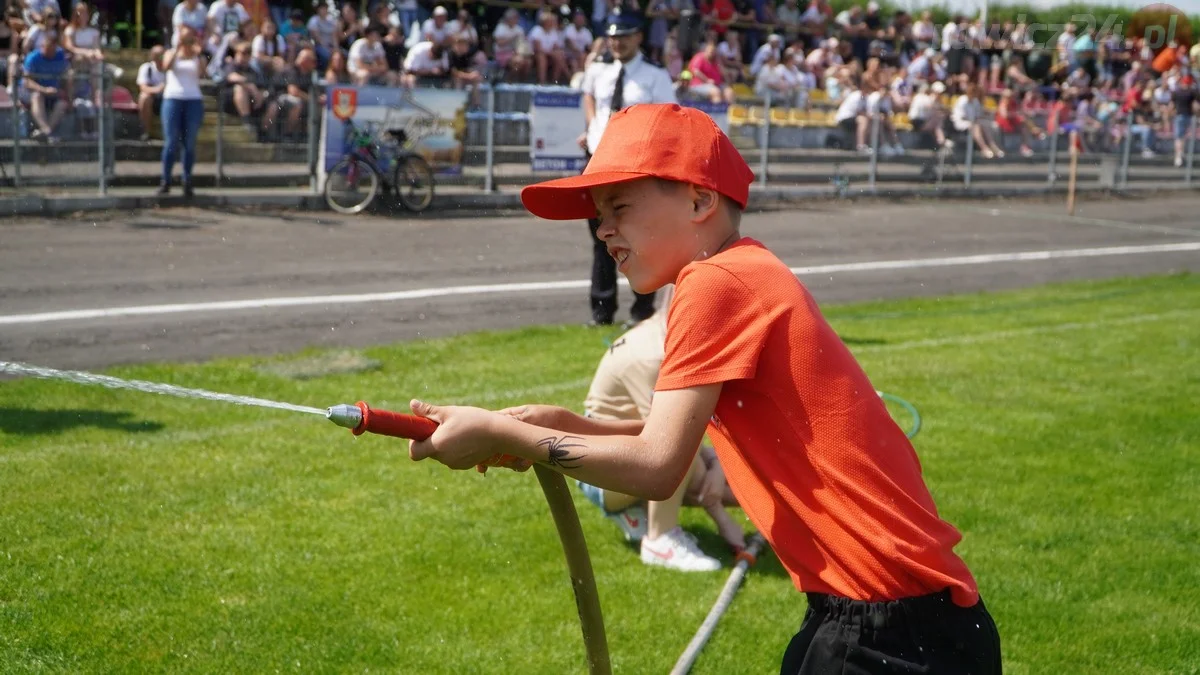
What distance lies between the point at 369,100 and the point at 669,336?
50.2 feet

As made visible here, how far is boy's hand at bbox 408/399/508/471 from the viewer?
2.43 metres

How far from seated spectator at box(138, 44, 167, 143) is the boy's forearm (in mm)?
15753

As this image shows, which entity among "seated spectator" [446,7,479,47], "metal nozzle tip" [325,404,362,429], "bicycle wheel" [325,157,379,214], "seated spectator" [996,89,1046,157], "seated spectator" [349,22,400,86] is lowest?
"bicycle wheel" [325,157,379,214]

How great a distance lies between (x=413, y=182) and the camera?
17.4m

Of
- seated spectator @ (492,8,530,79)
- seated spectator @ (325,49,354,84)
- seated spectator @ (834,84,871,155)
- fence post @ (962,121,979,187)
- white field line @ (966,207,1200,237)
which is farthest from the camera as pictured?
fence post @ (962,121,979,187)

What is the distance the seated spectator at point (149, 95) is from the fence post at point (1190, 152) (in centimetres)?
2306

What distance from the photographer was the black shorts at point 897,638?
2.66 meters

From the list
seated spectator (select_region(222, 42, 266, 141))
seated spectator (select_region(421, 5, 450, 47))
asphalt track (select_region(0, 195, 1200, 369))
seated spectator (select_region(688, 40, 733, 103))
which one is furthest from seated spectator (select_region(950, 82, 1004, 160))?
seated spectator (select_region(222, 42, 266, 141))

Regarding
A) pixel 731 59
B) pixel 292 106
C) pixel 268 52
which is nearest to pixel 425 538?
pixel 292 106

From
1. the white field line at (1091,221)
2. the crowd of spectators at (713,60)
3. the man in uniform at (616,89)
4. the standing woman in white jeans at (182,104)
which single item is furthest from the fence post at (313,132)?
the white field line at (1091,221)

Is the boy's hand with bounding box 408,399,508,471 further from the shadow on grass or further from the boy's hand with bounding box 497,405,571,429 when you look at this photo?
the shadow on grass

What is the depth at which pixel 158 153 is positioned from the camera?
670 inches

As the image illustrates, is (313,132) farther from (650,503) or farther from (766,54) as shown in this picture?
(650,503)

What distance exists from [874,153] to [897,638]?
21700 mm
